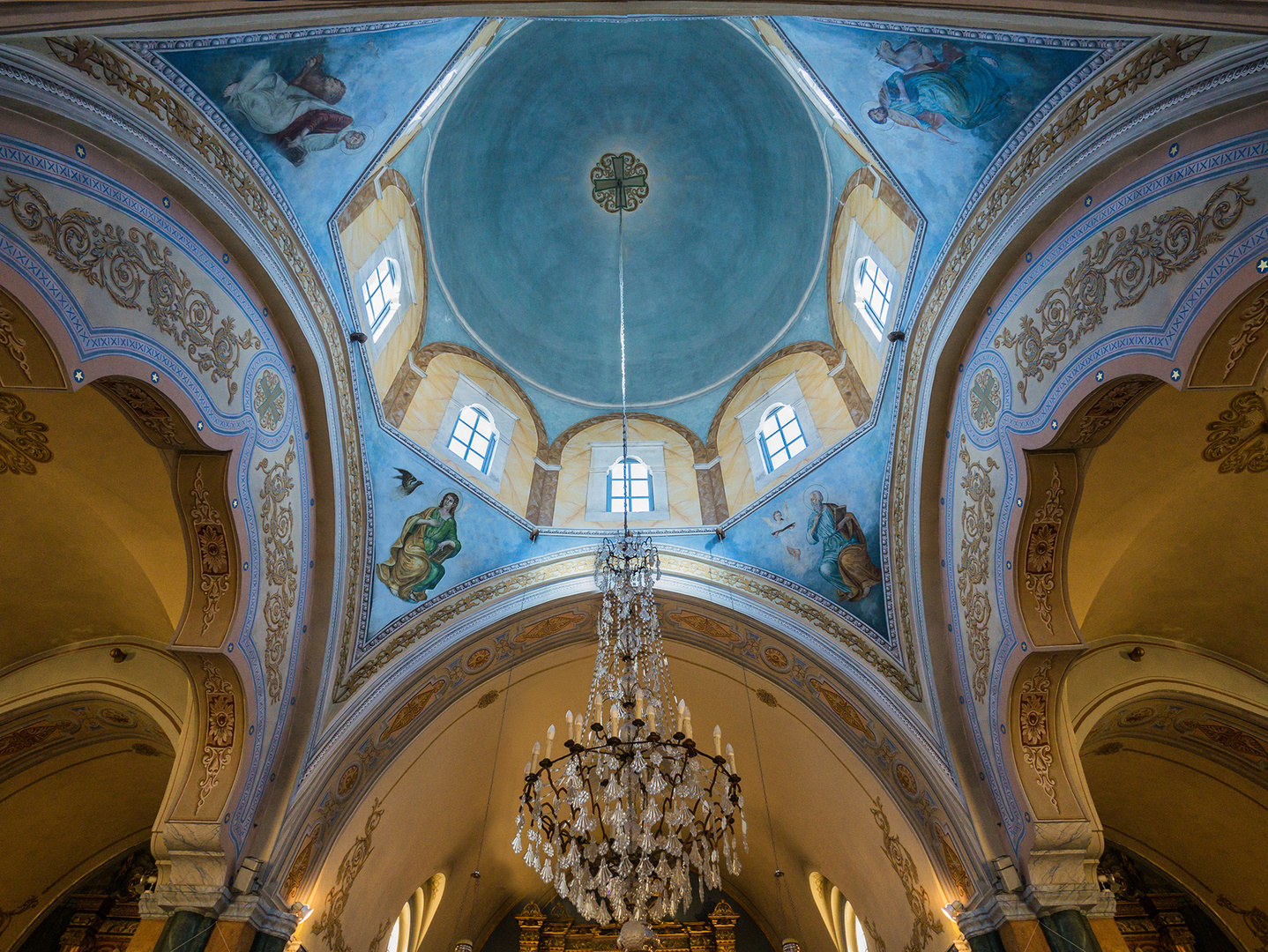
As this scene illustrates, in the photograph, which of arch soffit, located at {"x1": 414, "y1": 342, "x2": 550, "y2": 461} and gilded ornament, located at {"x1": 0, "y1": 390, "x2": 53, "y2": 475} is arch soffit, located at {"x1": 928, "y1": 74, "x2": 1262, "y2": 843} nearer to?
arch soffit, located at {"x1": 414, "y1": 342, "x2": 550, "y2": 461}

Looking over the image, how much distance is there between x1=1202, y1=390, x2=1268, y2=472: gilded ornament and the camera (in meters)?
6.97

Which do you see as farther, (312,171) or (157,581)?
(157,581)

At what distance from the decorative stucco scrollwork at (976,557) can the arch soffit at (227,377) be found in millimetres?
7507

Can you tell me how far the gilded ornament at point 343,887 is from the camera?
30.0ft

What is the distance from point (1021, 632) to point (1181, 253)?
387 cm

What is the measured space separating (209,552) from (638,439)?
23.7ft

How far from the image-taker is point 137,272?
6.14 metres

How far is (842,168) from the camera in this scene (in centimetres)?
1027

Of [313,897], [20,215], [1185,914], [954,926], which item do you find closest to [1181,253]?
[954,926]

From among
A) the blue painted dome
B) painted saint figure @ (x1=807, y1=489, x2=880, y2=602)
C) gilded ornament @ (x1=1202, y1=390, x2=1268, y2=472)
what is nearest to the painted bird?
the blue painted dome

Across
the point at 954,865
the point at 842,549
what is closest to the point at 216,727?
the point at 842,549

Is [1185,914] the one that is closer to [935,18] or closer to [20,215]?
[935,18]

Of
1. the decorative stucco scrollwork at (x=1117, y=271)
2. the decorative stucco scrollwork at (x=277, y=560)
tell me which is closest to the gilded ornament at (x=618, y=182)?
the decorative stucco scrollwork at (x=277, y=560)

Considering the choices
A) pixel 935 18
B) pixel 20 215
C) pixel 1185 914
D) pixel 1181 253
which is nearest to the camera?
pixel 935 18
